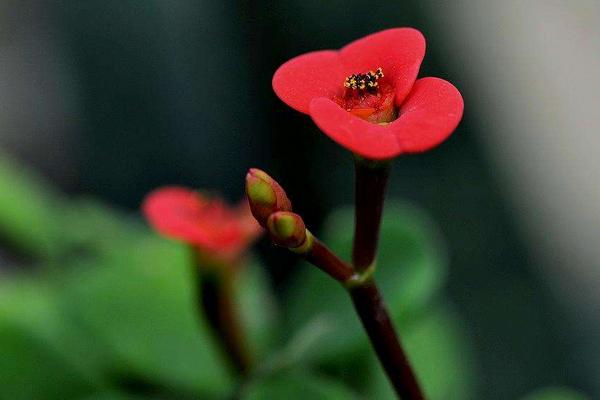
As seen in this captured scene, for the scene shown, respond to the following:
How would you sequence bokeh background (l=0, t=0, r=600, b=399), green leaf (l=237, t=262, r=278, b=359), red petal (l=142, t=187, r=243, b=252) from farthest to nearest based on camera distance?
bokeh background (l=0, t=0, r=600, b=399), green leaf (l=237, t=262, r=278, b=359), red petal (l=142, t=187, r=243, b=252)

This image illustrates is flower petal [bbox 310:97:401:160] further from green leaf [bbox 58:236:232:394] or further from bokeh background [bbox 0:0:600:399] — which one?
bokeh background [bbox 0:0:600:399]

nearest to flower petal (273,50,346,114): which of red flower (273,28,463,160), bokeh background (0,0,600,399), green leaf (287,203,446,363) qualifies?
red flower (273,28,463,160)

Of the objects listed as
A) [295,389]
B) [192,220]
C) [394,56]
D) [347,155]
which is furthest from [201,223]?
[347,155]

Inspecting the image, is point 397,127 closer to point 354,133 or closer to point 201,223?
point 354,133

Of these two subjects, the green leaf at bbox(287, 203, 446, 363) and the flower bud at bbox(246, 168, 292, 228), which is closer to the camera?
the flower bud at bbox(246, 168, 292, 228)

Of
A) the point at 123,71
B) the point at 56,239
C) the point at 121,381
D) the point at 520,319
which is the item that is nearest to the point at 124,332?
the point at 121,381

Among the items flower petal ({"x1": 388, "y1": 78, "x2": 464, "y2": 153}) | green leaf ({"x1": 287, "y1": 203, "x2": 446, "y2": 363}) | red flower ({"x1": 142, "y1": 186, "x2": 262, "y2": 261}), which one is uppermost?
flower petal ({"x1": 388, "y1": 78, "x2": 464, "y2": 153})

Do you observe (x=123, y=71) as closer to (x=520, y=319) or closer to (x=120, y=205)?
(x=120, y=205)
